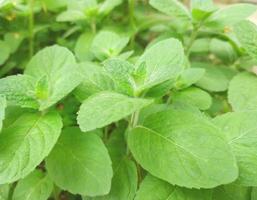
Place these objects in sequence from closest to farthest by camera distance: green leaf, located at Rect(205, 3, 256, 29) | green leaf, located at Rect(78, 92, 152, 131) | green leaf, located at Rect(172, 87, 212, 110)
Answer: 1. green leaf, located at Rect(78, 92, 152, 131)
2. green leaf, located at Rect(172, 87, 212, 110)
3. green leaf, located at Rect(205, 3, 256, 29)

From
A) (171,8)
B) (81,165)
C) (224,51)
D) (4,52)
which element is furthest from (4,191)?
(224,51)

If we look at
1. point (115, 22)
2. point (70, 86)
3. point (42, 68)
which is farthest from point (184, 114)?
point (115, 22)

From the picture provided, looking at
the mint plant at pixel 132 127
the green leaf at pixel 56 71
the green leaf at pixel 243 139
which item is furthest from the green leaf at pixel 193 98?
the green leaf at pixel 56 71

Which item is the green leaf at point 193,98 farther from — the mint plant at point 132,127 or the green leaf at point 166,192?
the green leaf at point 166,192

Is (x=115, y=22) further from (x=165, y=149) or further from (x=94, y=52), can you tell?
(x=165, y=149)

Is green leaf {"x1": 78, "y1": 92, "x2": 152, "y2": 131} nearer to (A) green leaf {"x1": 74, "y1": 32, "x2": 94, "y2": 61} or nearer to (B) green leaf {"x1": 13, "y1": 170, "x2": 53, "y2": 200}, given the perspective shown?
(B) green leaf {"x1": 13, "y1": 170, "x2": 53, "y2": 200}

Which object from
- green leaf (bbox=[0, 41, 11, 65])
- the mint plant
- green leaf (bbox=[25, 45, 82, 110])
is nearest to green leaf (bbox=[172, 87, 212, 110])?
the mint plant

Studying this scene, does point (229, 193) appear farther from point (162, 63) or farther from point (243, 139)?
point (162, 63)
